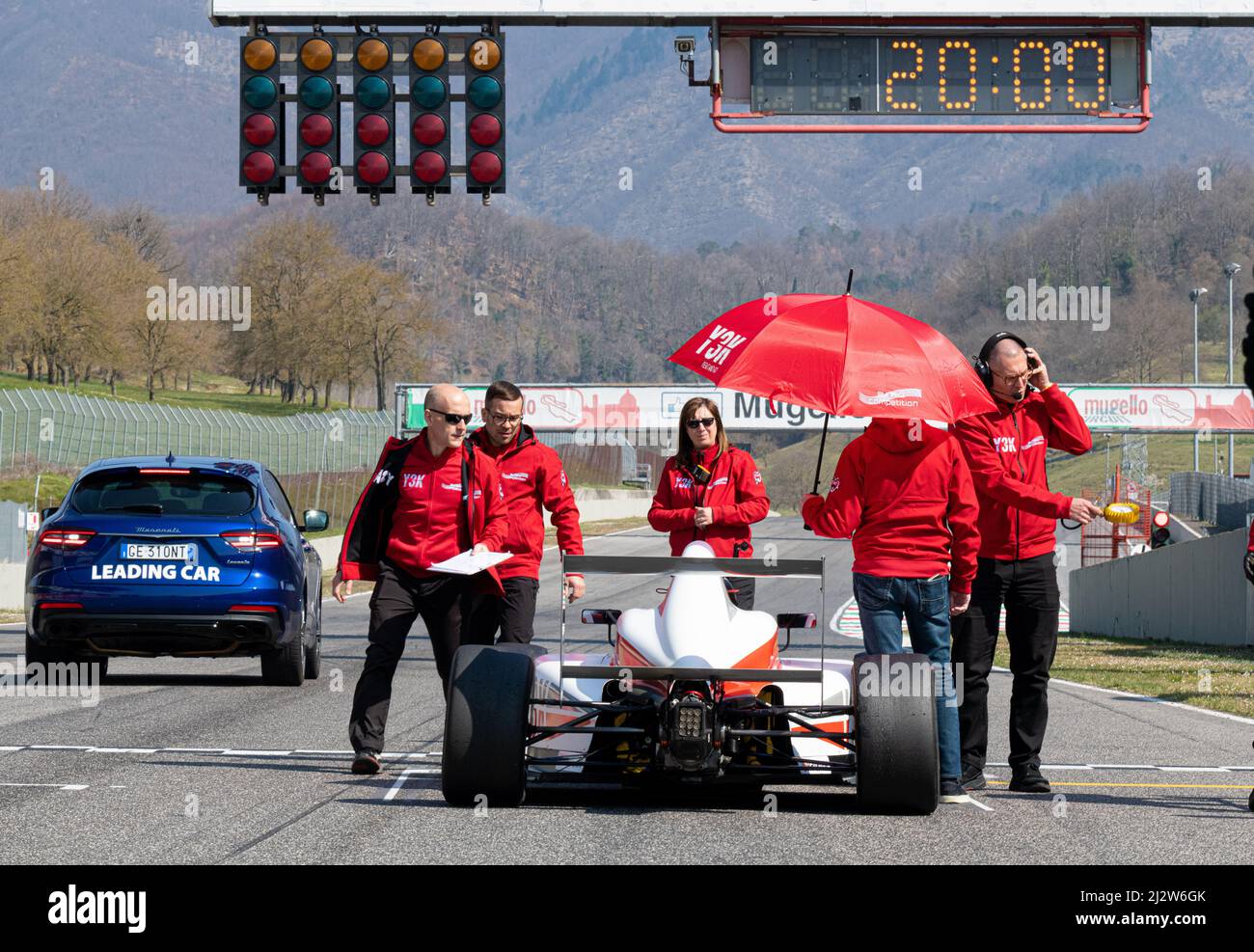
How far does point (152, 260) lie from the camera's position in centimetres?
13412

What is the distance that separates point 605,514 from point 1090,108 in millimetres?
73504

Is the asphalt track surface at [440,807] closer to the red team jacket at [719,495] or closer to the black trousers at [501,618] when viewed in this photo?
the black trousers at [501,618]

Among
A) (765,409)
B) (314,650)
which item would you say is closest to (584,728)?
(314,650)

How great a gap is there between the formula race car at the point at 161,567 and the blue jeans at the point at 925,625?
21.0 ft

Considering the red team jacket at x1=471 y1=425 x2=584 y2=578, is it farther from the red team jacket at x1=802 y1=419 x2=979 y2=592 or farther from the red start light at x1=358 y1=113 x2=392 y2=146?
the red start light at x1=358 y1=113 x2=392 y2=146

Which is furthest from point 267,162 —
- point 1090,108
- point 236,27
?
point 1090,108

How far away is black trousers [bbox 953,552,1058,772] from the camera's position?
9.25 meters

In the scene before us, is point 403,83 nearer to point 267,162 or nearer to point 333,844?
point 267,162

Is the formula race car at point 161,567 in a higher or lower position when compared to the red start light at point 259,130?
lower

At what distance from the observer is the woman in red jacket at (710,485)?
34.5ft

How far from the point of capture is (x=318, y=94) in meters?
16.4

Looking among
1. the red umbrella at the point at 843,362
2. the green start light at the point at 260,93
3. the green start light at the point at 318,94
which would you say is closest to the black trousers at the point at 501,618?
the red umbrella at the point at 843,362

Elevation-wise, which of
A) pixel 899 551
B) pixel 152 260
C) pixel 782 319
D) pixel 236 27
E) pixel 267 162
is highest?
pixel 152 260

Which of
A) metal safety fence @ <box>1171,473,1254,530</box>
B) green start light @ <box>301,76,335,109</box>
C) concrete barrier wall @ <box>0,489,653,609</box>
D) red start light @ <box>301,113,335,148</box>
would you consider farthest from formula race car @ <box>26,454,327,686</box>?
metal safety fence @ <box>1171,473,1254,530</box>
